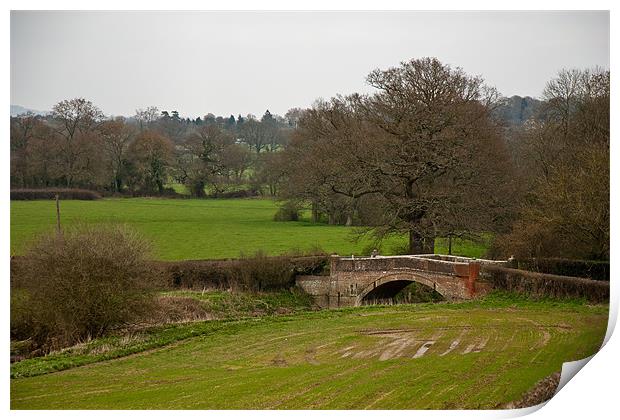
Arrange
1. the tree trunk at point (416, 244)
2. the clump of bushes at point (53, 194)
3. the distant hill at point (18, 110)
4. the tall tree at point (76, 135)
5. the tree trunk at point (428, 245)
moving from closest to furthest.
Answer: the distant hill at point (18, 110), the clump of bushes at point (53, 194), the tall tree at point (76, 135), the tree trunk at point (416, 244), the tree trunk at point (428, 245)

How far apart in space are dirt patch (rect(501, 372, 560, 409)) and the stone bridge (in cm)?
1036

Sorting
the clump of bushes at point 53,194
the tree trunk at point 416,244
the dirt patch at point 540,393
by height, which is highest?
the clump of bushes at point 53,194

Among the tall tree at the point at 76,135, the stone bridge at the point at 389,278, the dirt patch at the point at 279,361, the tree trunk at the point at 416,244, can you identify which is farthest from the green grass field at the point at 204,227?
the dirt patch at the point at 279,361

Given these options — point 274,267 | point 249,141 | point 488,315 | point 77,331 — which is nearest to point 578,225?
point 488,315

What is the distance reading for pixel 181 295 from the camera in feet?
107

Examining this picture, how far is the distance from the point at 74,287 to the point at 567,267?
15.5 m

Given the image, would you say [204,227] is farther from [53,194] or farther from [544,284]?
[544,284]

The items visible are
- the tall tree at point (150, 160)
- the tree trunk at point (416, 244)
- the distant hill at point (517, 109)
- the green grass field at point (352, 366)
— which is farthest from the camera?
the distant hill at point (517, 109)

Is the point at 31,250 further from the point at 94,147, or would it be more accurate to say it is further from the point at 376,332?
the point at 376,332

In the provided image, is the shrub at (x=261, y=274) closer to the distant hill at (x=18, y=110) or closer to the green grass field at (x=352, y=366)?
the green grass field at (x=352, y=366)

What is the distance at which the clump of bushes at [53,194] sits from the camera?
2373cm

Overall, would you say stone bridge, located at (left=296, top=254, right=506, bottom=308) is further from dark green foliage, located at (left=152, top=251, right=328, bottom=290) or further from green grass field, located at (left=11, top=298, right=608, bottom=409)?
green grass field, located at (left=11, top=298, right=608, bottom=409)

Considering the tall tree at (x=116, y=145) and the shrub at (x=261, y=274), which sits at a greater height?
the tall tree at (x=116, y=145)

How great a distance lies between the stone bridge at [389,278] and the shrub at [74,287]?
1145 cm
